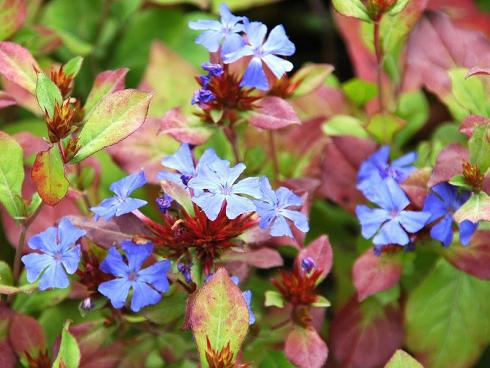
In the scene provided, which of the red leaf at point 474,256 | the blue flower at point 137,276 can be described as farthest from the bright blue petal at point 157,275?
the red leaf at point 474,256

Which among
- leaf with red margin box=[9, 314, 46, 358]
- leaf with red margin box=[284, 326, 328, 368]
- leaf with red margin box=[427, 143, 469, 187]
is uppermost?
leaf with red margin box=[427, 143, 469, 187]

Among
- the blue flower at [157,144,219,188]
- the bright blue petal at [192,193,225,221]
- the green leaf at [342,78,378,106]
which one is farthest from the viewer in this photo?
the green leaf at [342,78,378,106]

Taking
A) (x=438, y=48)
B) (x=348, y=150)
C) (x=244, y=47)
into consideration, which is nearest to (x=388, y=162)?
(x=348, y=150)

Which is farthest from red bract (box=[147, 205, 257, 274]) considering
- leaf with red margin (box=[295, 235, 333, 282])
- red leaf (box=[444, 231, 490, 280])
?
red leaf (box=[444, 231, 490, 280])

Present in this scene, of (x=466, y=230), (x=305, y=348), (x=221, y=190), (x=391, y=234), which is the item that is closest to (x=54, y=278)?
(x=221, y=190)

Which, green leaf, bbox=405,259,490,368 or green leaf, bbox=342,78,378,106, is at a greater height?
green leaf, bbox=342,78,378,106

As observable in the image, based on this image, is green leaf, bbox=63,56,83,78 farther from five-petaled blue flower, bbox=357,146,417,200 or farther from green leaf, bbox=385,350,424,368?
green leaf, bbox=385,350,424,368

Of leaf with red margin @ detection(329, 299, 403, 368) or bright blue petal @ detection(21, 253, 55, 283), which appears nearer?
bright blue petal @ detection(21, 253, 55, 283)

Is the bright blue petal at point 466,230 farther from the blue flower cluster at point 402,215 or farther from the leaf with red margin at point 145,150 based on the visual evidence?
the leaf with red margin at point 145,150

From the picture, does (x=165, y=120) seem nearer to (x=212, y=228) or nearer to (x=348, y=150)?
(x=212, y=228)
